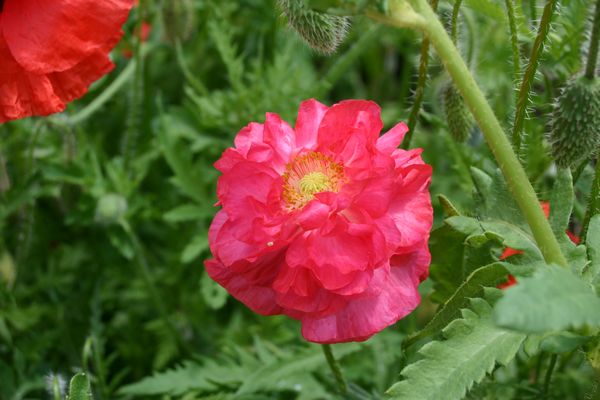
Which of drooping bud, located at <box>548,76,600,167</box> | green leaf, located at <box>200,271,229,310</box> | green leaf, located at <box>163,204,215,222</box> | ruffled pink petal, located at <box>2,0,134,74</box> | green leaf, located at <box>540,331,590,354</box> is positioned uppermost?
ruffled pink petal, located at <box>2,0,134,74</box>

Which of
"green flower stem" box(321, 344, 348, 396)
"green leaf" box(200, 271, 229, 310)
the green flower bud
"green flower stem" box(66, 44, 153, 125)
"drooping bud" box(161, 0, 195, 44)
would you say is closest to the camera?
"green flower stem" box(321, 344, 348, 396)

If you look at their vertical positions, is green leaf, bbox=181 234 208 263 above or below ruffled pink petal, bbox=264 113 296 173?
below

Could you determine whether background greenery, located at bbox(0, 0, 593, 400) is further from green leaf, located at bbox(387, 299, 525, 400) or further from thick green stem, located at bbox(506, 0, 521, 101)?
green leaf, located at bbox(387, 299, 525, 400)

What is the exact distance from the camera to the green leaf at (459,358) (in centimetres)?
103

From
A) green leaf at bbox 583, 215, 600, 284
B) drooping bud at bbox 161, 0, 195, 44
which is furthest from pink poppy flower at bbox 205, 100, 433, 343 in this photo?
drooping bud at bbox 161, 0, 195, 44

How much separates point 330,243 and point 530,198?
0.25m

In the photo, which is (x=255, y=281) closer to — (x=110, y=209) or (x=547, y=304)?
(x=547, y=304)

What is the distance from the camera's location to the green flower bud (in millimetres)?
1835

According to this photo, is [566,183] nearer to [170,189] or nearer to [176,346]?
[176,346]

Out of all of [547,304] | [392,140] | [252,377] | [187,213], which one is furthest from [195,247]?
[547,304]

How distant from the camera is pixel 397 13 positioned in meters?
0.99

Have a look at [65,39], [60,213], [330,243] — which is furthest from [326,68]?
[330,243]

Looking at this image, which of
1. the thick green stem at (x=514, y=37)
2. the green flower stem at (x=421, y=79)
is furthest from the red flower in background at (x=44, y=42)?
the thick green stem at (x=514, y=37)

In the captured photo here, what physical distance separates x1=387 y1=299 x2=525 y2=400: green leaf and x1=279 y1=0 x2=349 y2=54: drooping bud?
383 mm
